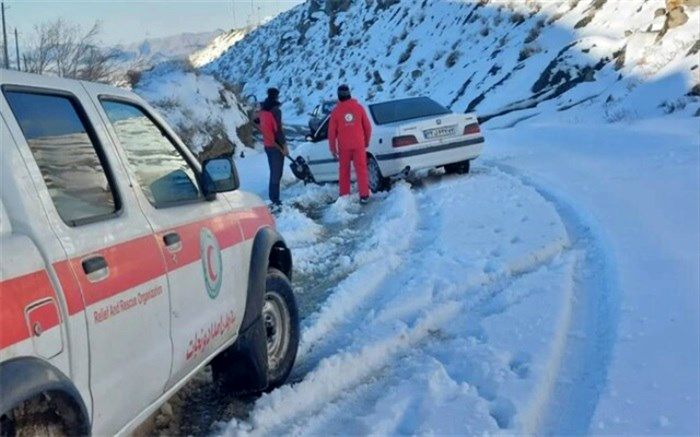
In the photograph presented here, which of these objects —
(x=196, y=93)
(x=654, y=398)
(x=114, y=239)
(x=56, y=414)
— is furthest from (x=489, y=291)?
(x=196, y=93)

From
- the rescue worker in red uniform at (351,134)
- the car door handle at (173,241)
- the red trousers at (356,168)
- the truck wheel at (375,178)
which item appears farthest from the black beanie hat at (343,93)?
the car door handle at (173,241)

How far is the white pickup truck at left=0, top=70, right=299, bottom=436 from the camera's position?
244cm

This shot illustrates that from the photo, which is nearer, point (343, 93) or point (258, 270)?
point (258, 270)

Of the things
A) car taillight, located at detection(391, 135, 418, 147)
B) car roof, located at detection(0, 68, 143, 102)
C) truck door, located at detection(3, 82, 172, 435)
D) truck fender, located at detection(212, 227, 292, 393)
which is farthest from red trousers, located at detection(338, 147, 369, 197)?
truck door, located at detection(3, 82, 172, 435)

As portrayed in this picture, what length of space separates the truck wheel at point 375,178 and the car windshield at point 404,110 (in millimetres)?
689

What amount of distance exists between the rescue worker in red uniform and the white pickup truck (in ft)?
23.7

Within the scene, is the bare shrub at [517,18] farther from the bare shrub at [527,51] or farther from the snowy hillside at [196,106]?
the snowy hillside at [196,106]

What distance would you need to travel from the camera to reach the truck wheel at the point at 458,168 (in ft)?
43.1

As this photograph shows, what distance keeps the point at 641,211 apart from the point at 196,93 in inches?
602

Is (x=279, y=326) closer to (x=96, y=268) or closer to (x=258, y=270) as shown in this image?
(x=258, y=270)

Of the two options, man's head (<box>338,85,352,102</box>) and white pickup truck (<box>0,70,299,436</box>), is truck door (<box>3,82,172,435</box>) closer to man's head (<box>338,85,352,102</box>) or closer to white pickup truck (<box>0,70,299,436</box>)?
white pickup truck (<box>0,70,299,436</box>)

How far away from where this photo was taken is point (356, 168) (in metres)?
11.7

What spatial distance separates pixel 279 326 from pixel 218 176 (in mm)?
1244

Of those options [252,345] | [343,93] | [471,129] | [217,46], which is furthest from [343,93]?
[217,46]
